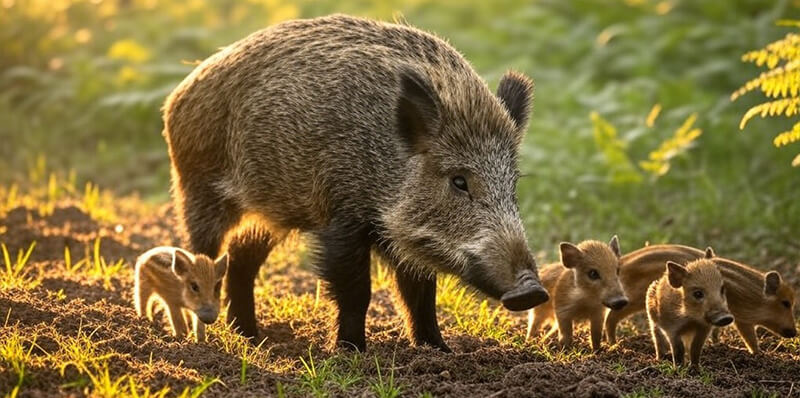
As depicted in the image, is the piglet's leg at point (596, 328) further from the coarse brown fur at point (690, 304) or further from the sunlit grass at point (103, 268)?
the sunlit grass at point (103, 268)

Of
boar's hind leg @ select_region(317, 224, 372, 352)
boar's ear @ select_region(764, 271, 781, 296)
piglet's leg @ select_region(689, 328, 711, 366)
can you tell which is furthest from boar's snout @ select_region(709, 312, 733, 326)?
boar's hind leg @ select_region(317, 224, 372, 352)

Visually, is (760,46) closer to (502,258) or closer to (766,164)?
(766,164)

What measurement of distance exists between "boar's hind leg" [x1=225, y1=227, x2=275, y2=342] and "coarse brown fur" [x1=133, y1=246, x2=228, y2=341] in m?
0.37

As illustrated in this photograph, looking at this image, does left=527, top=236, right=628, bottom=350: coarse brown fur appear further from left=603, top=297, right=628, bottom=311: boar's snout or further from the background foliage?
the background foliage

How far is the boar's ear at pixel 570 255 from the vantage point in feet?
21.7

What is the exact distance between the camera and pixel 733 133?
11.8 metres

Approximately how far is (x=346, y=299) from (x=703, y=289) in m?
2.04

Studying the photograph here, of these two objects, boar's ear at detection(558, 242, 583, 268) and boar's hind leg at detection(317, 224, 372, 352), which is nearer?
boar's hind leg at detection(317, 224, 372, 352)

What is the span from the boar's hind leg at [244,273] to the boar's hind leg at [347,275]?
3.03 ft

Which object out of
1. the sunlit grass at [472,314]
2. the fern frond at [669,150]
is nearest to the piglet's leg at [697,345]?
the sunlit grass at [472,314]

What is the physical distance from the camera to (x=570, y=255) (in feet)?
21.8

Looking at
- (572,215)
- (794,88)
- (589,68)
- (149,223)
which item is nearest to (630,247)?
(572,215)

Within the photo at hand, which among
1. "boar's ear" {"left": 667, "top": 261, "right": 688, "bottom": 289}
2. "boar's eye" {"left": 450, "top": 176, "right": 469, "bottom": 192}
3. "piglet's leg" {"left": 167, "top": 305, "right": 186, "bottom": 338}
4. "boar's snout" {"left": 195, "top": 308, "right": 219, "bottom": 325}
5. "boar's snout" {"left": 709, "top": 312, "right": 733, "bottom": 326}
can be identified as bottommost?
"piglet's leg" {"left": 167, "top": 305, "right": 186, "bottom": 338}

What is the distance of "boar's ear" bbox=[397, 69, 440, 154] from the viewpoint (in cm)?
611
